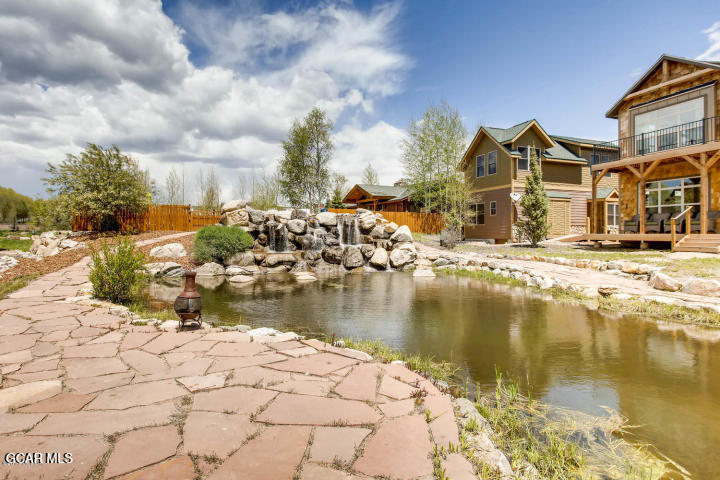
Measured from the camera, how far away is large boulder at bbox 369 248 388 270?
13461 millimetres

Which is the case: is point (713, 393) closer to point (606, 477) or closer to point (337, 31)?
point (606, 477)

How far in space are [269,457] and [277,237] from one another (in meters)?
13.8

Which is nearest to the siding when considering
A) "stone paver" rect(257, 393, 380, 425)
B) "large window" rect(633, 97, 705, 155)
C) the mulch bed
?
"large window" rect(633, 97, 705, 155)

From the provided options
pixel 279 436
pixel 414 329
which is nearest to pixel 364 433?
pixel 279 436

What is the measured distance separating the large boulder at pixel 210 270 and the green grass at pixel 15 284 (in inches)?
158

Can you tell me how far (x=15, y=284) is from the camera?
21.2ft

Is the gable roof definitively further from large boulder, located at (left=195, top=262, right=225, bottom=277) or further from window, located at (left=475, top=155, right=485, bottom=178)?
large boulder, located at (left=195, top=262, right=225, bottom=277)

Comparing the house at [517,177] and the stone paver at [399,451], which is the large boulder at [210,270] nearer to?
the stone paver at [399,451]

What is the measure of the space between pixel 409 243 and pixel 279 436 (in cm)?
1372

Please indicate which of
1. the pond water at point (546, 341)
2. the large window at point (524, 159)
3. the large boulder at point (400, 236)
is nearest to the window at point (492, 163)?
the large window at point (524, 159)

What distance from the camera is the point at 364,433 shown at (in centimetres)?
205

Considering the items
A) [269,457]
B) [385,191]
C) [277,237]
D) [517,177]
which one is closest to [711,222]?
[517,177]

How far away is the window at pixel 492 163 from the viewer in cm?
2033

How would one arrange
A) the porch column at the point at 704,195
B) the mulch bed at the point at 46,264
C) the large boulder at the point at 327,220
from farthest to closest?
the large boulder at the point at 327,220 → the porch column at the point at 704,195 → the mulch bed at the point at 46,264
